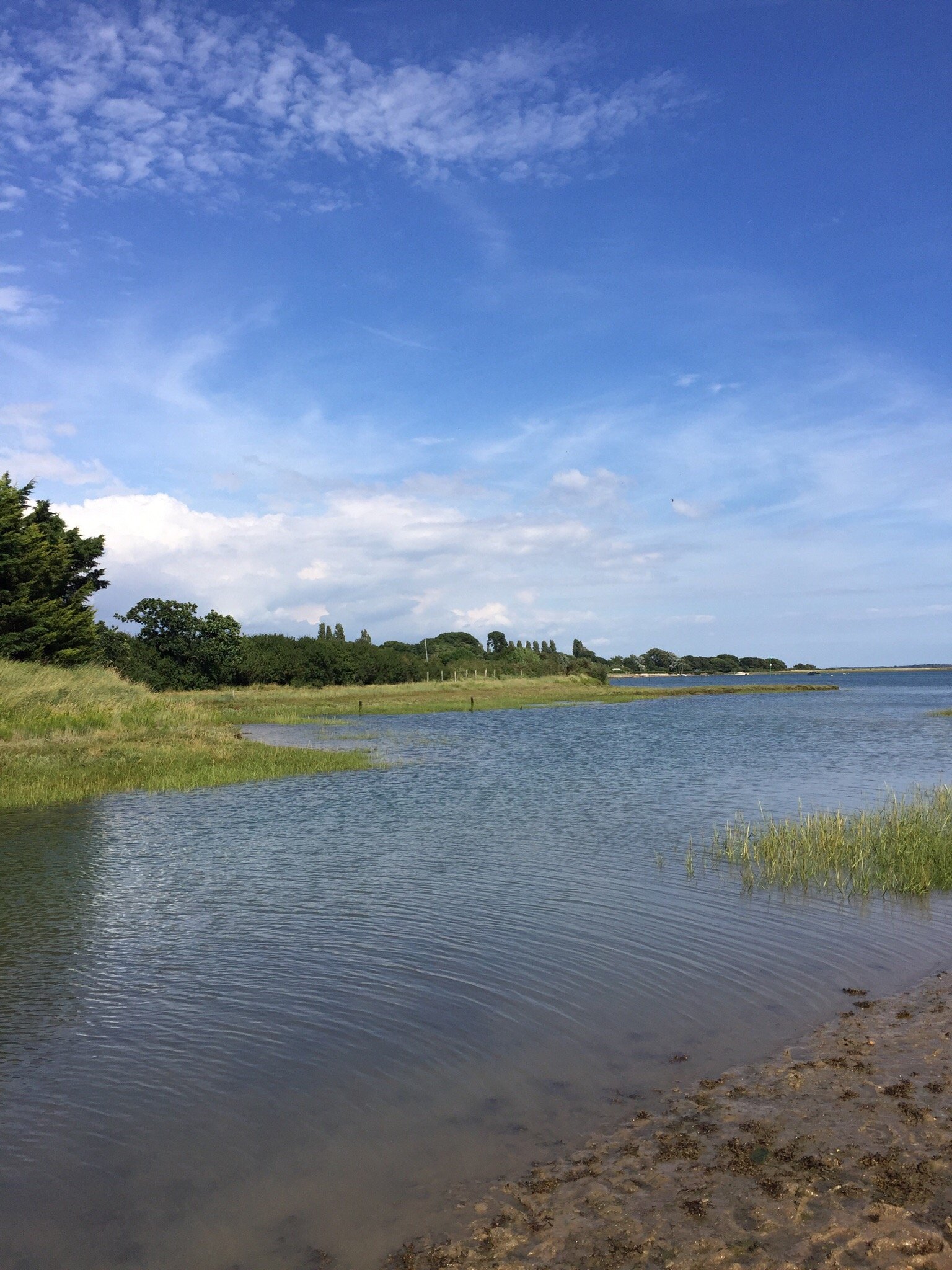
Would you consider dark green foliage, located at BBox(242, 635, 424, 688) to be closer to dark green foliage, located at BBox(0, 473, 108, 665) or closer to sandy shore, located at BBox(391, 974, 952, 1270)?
dark green foliage, located at BBox(0, 473, 108, 665)

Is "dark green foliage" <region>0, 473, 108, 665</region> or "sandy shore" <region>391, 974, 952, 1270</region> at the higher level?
"dark green foliage" <region>0, 473, 108, 665</region>

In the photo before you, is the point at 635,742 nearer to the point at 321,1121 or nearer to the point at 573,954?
the point at 573,954

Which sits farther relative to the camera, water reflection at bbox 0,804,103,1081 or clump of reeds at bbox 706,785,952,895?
clump of reeds at bbox 706,785,952,895

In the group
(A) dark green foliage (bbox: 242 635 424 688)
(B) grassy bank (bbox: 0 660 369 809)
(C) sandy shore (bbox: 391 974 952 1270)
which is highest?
(A) dark green foliage (bbox: 242 635 424 688)

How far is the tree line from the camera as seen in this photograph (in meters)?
49.5

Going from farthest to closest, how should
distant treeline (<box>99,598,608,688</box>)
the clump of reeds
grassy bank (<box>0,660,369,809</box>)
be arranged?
distant treeline (<box>99,598,608,688</box>) → grassy bank (<box>0,660,369,809</box>) → the clump of reeds

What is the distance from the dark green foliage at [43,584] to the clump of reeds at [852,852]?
138ft

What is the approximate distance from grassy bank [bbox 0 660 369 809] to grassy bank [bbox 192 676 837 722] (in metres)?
15.9

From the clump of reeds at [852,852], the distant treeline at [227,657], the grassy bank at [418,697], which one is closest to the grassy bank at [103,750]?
the grassy bank at [418,697]

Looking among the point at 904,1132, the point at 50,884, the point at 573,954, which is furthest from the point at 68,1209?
the point at 50,884

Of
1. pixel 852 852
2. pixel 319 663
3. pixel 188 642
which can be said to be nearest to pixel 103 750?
pixel 852 852

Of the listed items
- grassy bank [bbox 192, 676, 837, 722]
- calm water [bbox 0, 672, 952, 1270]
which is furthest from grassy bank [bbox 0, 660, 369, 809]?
grassy bank [bbox 192, 676, 837, 722]

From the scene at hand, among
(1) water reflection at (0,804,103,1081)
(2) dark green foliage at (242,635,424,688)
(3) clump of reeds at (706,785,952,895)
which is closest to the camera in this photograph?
(1) water reflection at (0,804,103,1081)

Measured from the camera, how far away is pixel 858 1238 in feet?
17.4
